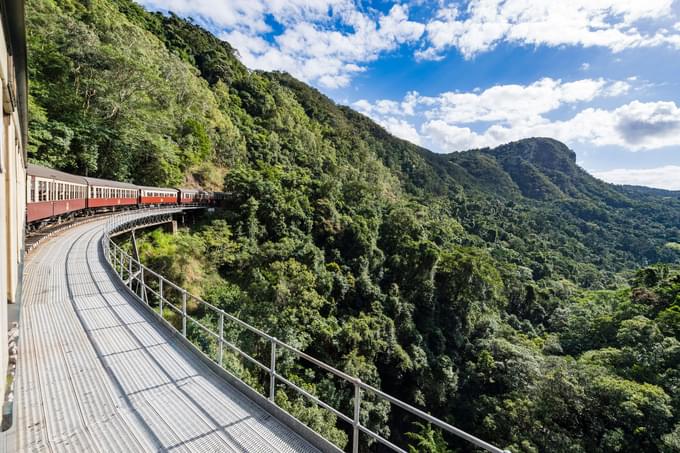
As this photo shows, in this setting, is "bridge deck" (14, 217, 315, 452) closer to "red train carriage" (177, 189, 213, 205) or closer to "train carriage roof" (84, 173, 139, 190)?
"train carriage roof" (84, 173, 139, 190)

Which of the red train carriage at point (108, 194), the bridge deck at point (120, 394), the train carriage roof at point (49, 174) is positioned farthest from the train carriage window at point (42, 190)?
the red train carriage at point (108, 194)

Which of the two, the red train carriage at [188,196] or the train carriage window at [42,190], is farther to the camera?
the red train carriage at [188,196]

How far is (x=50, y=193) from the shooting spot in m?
9.88

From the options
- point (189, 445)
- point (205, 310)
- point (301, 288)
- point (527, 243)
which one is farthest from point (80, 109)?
point (527, 243)

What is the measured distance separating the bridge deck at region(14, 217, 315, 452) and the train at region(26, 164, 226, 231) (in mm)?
5161

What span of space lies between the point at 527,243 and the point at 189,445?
70.5 metres

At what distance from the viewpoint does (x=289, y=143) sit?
165ft

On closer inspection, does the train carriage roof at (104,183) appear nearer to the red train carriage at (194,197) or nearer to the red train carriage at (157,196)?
the red train carriage at (157,196)

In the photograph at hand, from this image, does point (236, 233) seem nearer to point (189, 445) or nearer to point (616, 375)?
point (189, 445)

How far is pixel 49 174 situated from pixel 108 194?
728 centimetres

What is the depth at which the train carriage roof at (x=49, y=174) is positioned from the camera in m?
8.77

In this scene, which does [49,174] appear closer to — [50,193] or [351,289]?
[50,193]

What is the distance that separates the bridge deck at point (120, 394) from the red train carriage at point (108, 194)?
38.3ft

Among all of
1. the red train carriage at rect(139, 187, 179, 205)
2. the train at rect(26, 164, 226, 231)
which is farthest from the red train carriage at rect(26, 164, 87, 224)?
the red train carriage at rect(139, 187, 179, 205)
